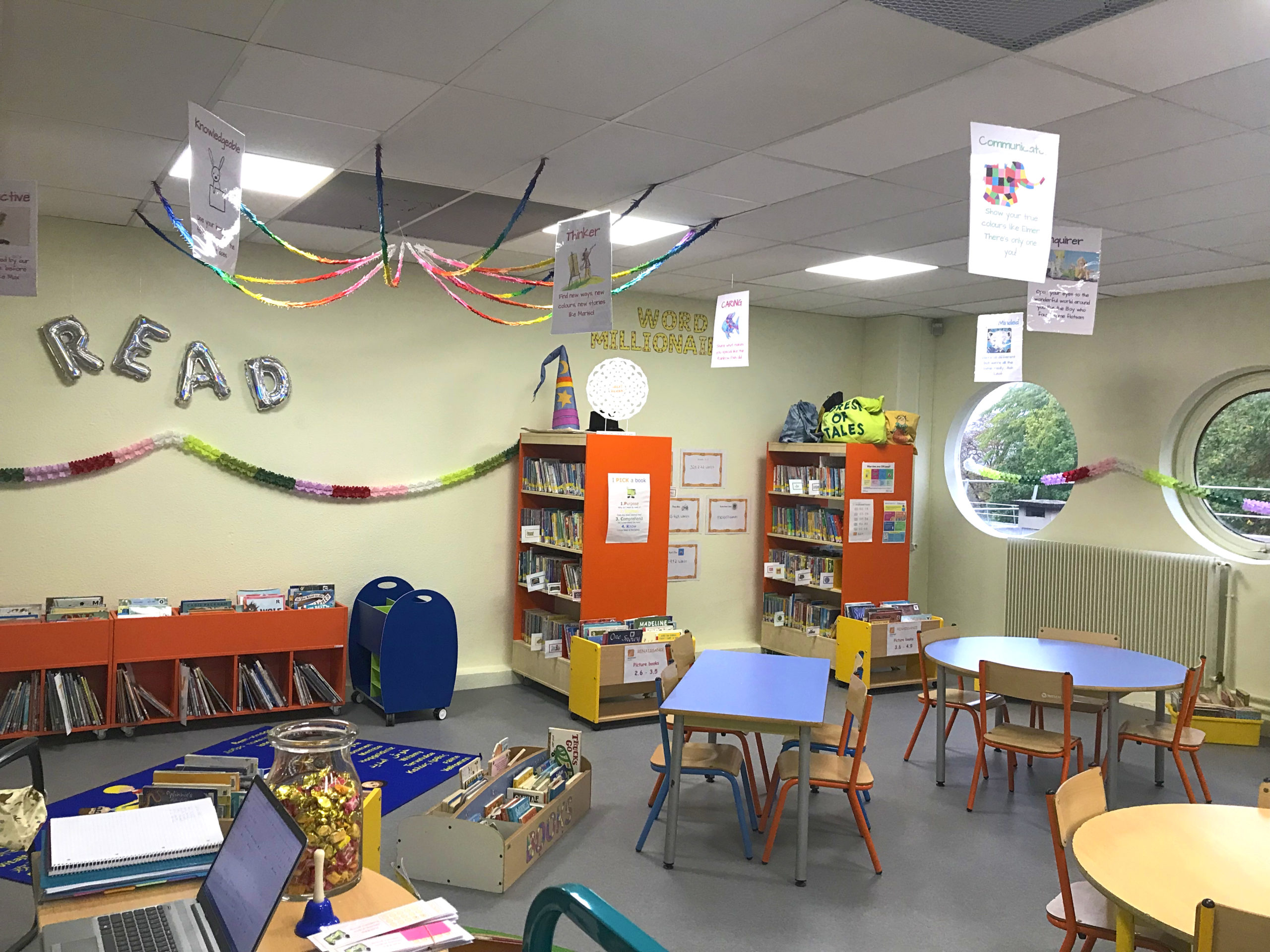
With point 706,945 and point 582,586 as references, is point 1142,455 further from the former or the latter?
point 706,945

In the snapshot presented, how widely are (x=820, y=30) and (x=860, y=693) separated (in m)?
2.78

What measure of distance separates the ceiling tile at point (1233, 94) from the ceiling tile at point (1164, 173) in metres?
0.21

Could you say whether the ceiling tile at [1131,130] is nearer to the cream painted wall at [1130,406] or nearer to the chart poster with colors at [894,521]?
the cream painted wall at [1130,406]

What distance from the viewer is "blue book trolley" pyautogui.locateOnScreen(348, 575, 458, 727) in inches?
240

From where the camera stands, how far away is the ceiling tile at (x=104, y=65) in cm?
293

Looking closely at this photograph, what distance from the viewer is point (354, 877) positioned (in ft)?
6.74

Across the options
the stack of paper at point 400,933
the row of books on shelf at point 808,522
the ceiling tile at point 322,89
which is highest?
the ceiling tile at point 322,89

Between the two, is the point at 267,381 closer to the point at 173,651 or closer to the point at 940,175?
the point at 173,651

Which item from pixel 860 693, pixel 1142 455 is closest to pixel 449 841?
pixel 860 693

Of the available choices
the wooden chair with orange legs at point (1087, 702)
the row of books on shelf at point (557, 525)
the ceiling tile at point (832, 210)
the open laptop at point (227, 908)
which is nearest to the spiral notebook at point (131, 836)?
the open laptop at point (227, 908)

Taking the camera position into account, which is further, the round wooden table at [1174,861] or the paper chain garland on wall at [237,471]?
the paper chain garland on wall at [237,471]

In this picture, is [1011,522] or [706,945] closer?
[706,945]

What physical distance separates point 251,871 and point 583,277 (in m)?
3.16

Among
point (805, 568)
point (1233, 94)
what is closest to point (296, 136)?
point (1233, 94)
